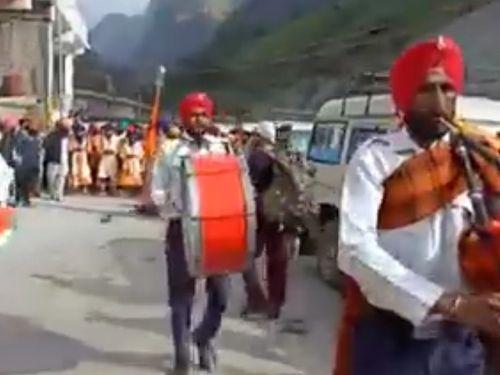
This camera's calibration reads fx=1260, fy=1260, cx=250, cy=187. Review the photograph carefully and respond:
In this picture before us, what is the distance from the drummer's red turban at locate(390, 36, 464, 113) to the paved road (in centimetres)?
475

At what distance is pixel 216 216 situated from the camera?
7.22 m

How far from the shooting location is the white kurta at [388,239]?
3238mm

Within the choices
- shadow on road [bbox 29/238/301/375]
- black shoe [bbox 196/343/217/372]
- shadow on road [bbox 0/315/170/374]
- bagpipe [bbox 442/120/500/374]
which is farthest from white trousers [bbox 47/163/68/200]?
bagpipe [bbox 442/120/500/374]

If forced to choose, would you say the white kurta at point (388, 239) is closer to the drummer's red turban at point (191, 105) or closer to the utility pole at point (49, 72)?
the drummer's red turban at point (191, 105)

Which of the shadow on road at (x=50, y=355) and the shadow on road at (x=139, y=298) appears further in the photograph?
the shadow on road at (x=139, y=298)

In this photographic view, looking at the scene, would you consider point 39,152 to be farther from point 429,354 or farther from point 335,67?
point 335,67

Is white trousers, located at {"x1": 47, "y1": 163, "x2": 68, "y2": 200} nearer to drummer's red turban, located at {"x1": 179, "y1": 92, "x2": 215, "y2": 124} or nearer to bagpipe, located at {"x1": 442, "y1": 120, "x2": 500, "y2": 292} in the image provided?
drummer's red turban, located at {"x1": 179, "y1": 92, "x2": 215, "y2": 124}

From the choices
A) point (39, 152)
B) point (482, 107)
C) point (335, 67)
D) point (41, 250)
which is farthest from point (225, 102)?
point (482, 107)

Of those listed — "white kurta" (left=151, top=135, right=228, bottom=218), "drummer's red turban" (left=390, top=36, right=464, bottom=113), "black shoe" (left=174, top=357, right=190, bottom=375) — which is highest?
"drummer's red turban" (left=390, top=36, right=464, bottom=113)

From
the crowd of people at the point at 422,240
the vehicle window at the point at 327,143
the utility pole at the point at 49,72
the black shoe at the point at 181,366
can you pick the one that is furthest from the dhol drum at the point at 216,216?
the utility pole at the point at 49,72

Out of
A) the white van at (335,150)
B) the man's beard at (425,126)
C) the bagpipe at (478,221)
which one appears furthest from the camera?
the white van at (335,150)

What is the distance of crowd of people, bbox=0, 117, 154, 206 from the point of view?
22219 mm

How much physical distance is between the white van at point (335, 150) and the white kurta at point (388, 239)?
757 cm

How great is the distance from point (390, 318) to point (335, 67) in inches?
1854
